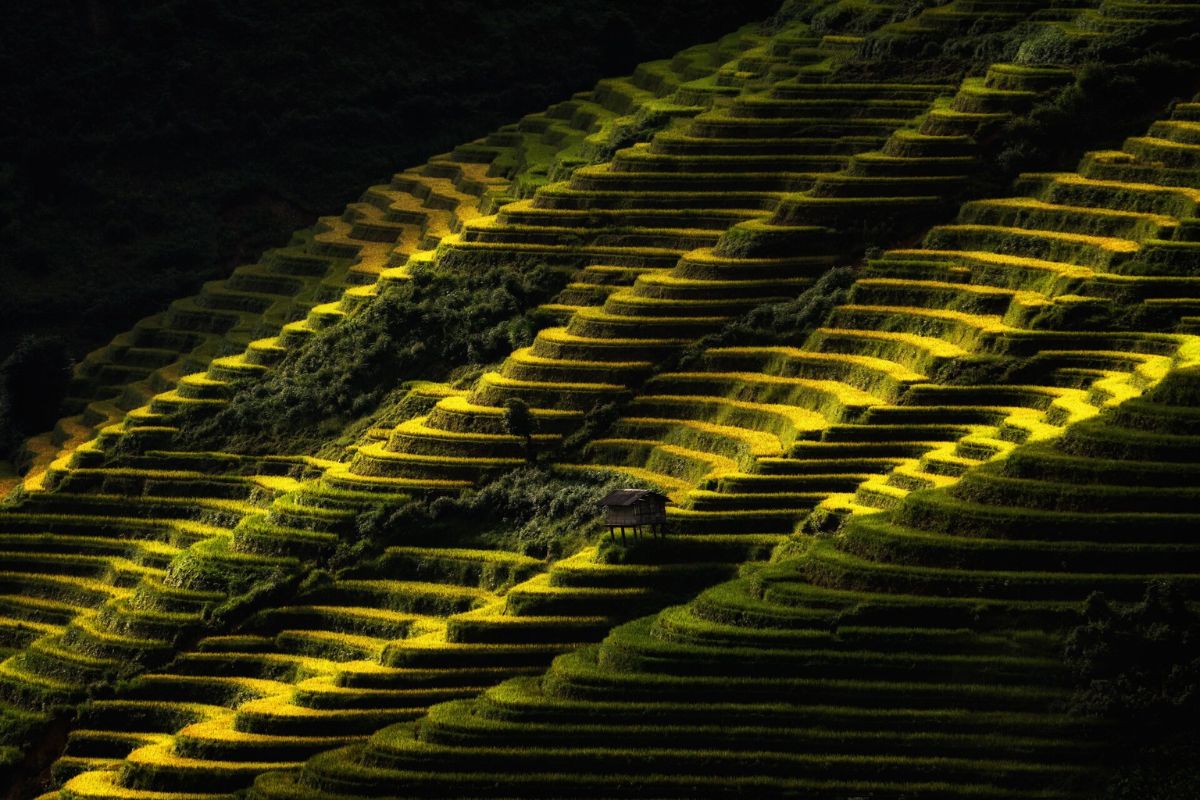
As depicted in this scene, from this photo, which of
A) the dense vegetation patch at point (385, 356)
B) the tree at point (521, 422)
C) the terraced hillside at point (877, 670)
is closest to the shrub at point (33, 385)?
the dense vegetation patch at point (385, 356)

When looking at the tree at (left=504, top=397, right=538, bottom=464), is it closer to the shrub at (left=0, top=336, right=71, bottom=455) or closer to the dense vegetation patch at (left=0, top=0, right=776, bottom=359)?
the shrub at (left=0, top=336, right=71, bottom=455)

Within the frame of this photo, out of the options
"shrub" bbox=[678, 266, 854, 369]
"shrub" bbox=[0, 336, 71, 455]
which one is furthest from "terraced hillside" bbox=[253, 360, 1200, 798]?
"shrub" bbox=[0, 336, 71, 455]

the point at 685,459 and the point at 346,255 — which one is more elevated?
the point at 346,255

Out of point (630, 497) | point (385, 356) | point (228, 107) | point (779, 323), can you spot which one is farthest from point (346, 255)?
point (630, 497)

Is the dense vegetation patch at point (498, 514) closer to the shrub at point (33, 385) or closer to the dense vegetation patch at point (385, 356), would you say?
the dense vegetation patch at point (385, 356)

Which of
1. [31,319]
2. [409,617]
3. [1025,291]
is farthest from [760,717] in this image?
[31,319]

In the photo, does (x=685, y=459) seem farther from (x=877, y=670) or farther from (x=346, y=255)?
(x=346, y=255)
